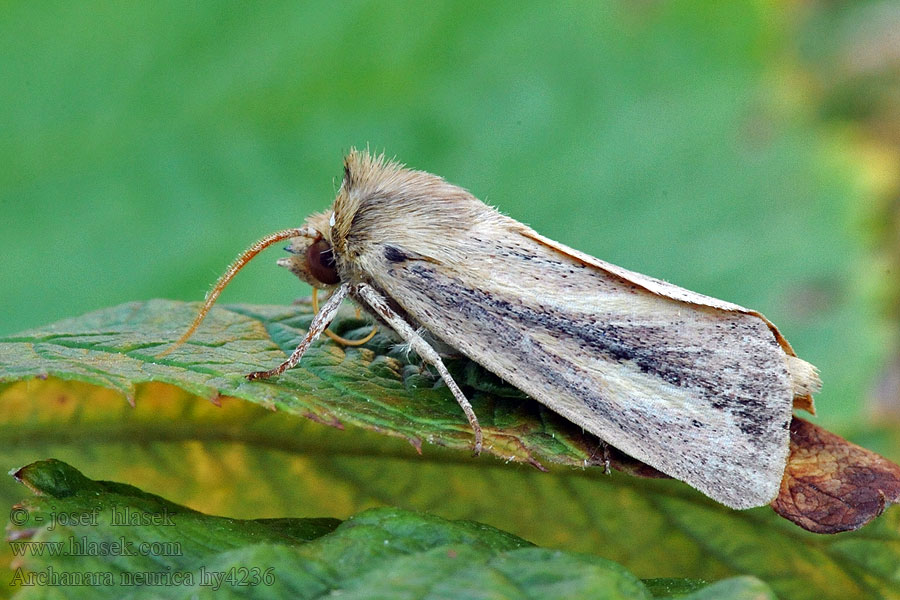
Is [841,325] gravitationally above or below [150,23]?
below

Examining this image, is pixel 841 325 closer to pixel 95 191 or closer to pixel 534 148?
pixel 534 148

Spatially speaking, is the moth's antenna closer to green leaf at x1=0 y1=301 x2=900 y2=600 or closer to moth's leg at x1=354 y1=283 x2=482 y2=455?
green leaf at x1=0 y1=301 x2=900 y2=600

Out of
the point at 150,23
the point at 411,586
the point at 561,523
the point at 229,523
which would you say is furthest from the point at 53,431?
the point at 150,23

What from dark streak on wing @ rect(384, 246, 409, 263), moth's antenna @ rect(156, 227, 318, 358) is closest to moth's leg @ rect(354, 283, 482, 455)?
dark streak on wing @ rect(384, 246, 409, 263)

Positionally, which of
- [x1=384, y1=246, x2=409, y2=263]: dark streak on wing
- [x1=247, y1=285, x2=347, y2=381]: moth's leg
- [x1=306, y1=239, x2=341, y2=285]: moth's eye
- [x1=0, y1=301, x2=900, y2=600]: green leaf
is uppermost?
[x1=384, y1=246, x2=409, y2=263]: dark streak on wing

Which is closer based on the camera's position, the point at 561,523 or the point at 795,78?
the point at 561,523

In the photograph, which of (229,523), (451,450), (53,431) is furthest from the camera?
(451,450)

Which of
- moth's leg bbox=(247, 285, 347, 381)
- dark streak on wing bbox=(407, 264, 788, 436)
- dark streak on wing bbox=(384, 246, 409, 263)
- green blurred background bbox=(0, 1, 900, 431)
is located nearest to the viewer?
moth's leg bbox=(247, 285, 347, 381)

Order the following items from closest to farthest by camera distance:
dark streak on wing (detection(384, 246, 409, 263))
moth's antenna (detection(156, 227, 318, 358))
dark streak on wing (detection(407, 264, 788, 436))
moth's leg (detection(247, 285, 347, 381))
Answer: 1. moth's leg (detection(247, 285, 347, 381))
2. moth's antenna (detection(156, 227, 318, 358))
3. dark streak on wing (detection(407, 264, 788, 436))
4. dark streak on wing (detection(384, 246, 409, 263))
